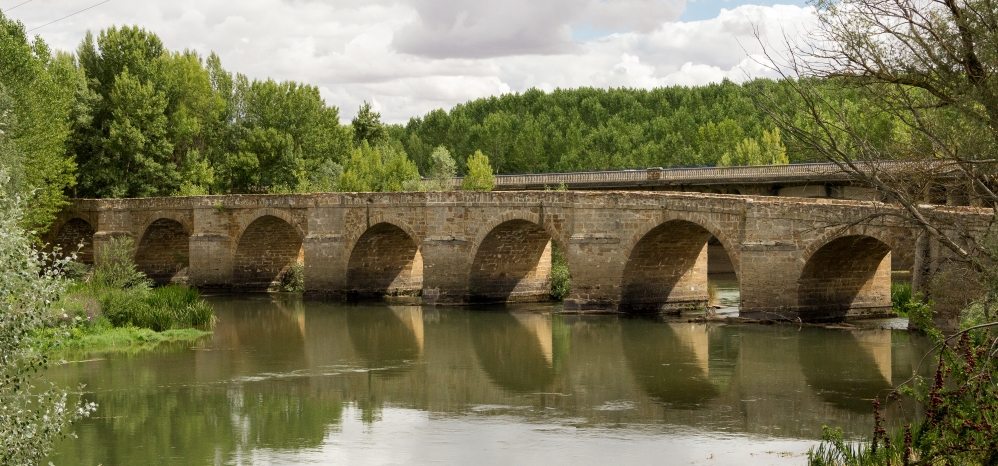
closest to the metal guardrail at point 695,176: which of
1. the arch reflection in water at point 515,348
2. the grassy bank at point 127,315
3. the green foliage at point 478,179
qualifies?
the green foliage at point 478,179

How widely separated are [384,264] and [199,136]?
19.6 meters

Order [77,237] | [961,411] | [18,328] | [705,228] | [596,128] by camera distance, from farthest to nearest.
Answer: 1. [596,128]
2. [77,237]
3. [705,228]
4. [961,411]
5. [18,328]

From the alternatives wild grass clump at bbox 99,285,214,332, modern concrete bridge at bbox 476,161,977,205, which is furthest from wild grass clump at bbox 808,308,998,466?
modern concrete bridge at bbox 476,161,977,205

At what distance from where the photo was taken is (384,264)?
40.0 m

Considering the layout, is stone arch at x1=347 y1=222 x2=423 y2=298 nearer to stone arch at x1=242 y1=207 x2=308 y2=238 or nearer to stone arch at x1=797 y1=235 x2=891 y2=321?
stone arch at x1=242 y1=207 x2=308 y2=238

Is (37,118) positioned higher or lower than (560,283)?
higher

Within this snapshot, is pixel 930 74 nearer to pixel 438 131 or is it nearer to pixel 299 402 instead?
pixel 299 402

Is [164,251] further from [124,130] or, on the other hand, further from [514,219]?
[514,219]

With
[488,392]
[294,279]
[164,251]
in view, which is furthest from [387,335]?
[164,251]

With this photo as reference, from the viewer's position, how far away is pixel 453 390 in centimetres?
2305

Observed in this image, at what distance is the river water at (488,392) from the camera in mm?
17797

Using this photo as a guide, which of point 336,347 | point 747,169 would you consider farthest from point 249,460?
point 747,169

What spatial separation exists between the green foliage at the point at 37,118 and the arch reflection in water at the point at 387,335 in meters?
10.6

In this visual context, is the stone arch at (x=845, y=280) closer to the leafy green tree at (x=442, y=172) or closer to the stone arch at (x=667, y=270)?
the stone arch at (x=667, y=270)
